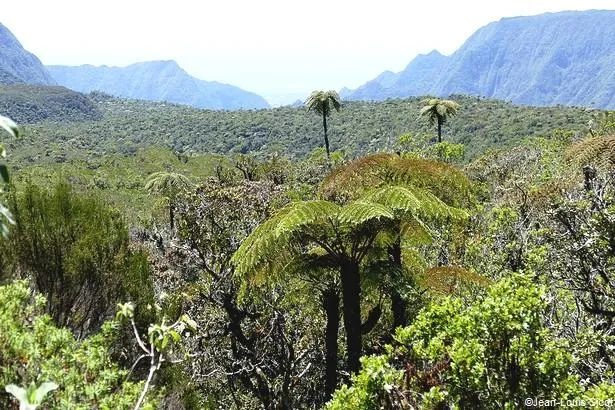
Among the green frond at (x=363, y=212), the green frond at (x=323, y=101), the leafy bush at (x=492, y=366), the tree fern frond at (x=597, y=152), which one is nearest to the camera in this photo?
the leafy bush at (x=492, y=366)

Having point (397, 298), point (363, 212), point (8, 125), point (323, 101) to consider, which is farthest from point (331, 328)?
point (323, 101)

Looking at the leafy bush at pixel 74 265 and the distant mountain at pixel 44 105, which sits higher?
the distant mountain at pixel 44 105

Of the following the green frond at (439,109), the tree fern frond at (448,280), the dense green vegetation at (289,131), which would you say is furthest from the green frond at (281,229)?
the dense green vegetation at (289,131)

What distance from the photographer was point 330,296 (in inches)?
303

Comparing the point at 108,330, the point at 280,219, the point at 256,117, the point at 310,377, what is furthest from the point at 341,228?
the point at 256,117

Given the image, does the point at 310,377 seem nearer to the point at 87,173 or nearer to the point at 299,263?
the point at 299,263

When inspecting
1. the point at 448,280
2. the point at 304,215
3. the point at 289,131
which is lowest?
the point at 289,131

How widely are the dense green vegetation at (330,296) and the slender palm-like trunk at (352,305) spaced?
20mm

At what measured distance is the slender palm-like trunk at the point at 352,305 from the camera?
22.2 ft

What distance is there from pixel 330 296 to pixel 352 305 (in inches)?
37.4

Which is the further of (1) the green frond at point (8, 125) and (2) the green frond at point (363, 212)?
(2) the green frond at point (363, 212)

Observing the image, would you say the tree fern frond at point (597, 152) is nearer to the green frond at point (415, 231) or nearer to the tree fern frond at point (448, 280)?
the tree fern frond at point (448, 280)

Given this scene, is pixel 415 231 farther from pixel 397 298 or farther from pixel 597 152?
pixel 597 152

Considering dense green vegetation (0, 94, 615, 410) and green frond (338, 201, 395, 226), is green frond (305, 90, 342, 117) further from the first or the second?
green frond (338, 201, 395, 226)
